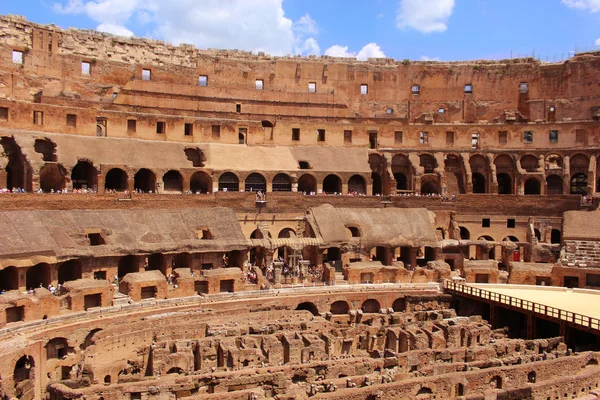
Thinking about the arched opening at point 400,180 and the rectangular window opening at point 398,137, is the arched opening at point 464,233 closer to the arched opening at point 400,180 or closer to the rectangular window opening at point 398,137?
the arched opening at point 400,180

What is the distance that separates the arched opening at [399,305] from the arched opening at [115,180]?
23.0 m

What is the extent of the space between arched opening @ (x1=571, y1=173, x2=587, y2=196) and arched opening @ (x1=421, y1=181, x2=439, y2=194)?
12316 millimetres

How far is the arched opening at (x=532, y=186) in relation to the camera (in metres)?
48.8

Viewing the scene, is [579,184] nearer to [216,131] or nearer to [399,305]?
[399,305]

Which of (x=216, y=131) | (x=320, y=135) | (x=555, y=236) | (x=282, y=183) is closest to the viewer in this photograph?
(x=555, y=236)

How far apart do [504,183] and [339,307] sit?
25.7 m

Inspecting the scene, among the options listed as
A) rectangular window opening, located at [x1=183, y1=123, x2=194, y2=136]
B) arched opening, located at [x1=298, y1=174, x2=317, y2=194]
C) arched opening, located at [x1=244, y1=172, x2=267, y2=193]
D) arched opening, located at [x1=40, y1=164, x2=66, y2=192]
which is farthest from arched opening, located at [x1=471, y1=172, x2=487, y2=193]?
arched opening, located at [x1=40, y1=164, x2=66, y2=192]

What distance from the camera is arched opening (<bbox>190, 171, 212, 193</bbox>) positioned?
4319cm

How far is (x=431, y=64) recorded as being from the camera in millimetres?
55875

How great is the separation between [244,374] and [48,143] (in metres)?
28.7

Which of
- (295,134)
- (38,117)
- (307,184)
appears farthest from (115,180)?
(295,134)

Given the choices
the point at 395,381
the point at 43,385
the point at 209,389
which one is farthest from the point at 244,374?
the point at 43,385

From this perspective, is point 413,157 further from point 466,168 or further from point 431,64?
point 431,64

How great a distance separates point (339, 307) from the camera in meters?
32.7
